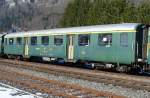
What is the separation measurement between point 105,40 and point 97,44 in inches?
33.0

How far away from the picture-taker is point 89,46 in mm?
24938

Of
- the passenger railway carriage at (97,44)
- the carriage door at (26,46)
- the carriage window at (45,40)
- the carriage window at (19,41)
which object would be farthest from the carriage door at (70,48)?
the carriage window at (19,41)

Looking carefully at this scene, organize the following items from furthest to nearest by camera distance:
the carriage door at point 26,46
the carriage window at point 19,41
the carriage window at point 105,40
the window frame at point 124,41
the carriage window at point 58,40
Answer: the carriage window at point 19,41
the carriage door at point 26,46
the carriage window at point 58,40
the carriage window at point 105,40
the window frame at point 124,41

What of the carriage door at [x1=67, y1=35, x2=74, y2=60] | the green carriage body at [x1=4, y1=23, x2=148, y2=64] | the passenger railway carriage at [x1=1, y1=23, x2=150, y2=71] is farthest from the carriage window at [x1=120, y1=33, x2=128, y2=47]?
the carriage door at [x1=67, y1=35, x2=74, y2=60]

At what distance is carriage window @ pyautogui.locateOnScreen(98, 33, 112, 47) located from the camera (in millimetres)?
22952

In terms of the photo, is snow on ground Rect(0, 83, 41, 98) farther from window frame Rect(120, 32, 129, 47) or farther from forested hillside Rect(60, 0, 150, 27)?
forested hillside Rect(60, 0, 150, 27)

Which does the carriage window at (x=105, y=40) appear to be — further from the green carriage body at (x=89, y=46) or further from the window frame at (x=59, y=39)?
the window frame at (x=59, y=39)

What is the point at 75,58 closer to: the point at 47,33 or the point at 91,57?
the point at 91,57

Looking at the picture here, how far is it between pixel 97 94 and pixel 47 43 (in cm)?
1679

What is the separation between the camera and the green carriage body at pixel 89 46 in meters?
21.5

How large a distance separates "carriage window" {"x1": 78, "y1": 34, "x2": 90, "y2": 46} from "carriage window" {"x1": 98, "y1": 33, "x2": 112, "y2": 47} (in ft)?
4.34

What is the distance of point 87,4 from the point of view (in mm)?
61000

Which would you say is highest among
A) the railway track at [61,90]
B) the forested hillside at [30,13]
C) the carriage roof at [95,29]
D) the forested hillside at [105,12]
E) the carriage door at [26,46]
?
the forested hillside at [30,13]

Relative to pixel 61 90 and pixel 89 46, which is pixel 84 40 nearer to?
pixel 89 46
